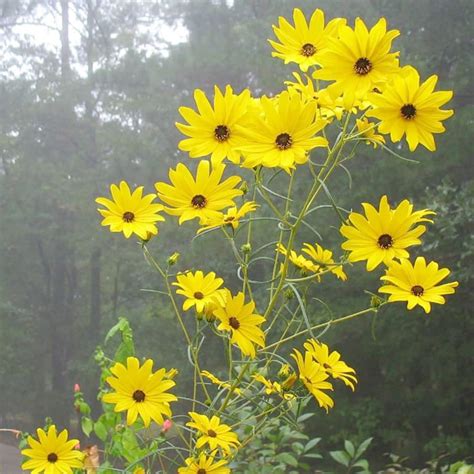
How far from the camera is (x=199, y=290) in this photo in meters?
0.40

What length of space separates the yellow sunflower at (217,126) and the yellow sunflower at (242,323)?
0.08m

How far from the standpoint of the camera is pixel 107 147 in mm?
4074

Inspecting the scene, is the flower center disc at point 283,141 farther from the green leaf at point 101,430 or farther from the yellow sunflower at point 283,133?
the green leaf at point 101,430

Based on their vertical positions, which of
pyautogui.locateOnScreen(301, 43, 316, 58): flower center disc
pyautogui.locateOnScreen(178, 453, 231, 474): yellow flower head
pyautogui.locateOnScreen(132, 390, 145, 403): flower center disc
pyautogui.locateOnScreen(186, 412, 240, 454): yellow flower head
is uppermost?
pyautogui.locateOnScreen(301, 43, 316, 58): flower center disc

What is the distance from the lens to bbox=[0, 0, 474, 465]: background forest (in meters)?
2.98

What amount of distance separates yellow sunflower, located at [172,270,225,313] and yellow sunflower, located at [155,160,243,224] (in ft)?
0.14

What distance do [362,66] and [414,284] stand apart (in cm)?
12

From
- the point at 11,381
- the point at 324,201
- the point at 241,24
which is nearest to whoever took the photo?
the point at 324,201

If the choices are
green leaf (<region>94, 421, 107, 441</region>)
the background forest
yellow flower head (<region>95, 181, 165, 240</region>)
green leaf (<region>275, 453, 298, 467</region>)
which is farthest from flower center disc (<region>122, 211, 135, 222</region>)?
the background forest

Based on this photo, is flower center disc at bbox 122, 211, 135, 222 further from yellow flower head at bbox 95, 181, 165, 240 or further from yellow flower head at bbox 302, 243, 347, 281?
yellow flower head at bbox 302, 243, 347, 281

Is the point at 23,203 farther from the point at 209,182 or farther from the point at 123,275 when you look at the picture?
the point at 209,182

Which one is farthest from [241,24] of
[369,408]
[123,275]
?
[369,408]

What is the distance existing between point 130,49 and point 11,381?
2.03 metres

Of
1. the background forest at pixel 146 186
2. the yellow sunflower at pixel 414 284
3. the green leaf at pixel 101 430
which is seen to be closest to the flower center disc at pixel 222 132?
the yellow sunflower at pixel 414 284
